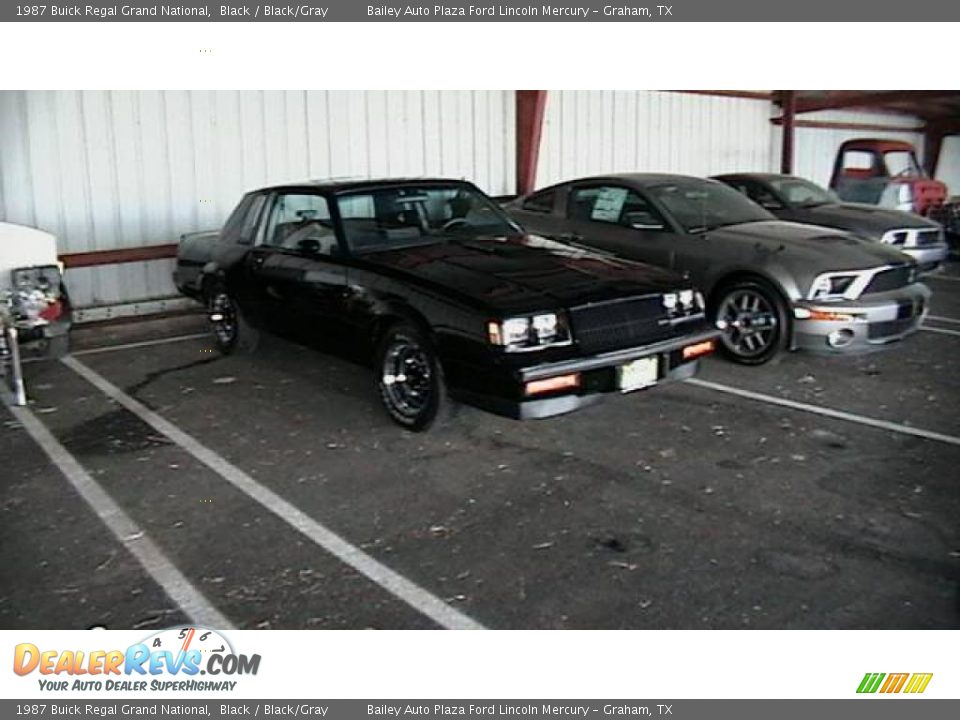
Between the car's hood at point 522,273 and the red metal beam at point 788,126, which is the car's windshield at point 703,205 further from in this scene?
the red metal beam at point 788,126

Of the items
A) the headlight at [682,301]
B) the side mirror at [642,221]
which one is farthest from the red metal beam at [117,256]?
the headlight at [682,301]

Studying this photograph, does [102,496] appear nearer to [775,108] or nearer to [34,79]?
[34,79]

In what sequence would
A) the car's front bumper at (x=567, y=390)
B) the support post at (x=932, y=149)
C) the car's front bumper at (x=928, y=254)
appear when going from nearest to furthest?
the car's front bumper at (x=567, y=390) → the car's front bumper at (x=928, y=254) → the support post at (x=932, y=149)

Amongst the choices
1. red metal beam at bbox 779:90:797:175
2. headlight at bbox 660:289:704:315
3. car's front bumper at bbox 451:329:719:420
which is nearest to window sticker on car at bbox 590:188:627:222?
headlight at bbox 660:289:704:315

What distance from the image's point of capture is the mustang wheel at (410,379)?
466cm

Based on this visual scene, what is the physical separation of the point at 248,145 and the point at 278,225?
349cm

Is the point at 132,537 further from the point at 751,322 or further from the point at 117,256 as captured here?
the point at 117,256

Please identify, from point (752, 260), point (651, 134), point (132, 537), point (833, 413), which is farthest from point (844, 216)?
point (132, 537)

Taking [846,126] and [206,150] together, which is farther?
[846,126]

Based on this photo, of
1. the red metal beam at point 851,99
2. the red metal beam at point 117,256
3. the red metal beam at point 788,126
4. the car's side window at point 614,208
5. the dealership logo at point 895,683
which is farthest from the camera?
the red metal beam at point 788,126

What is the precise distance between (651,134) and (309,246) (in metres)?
9.05

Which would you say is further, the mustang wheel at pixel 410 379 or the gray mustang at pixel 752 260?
the gray mustang at pixel 752 260

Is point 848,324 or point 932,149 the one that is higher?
point 932,149

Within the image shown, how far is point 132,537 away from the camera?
3.66 metres
